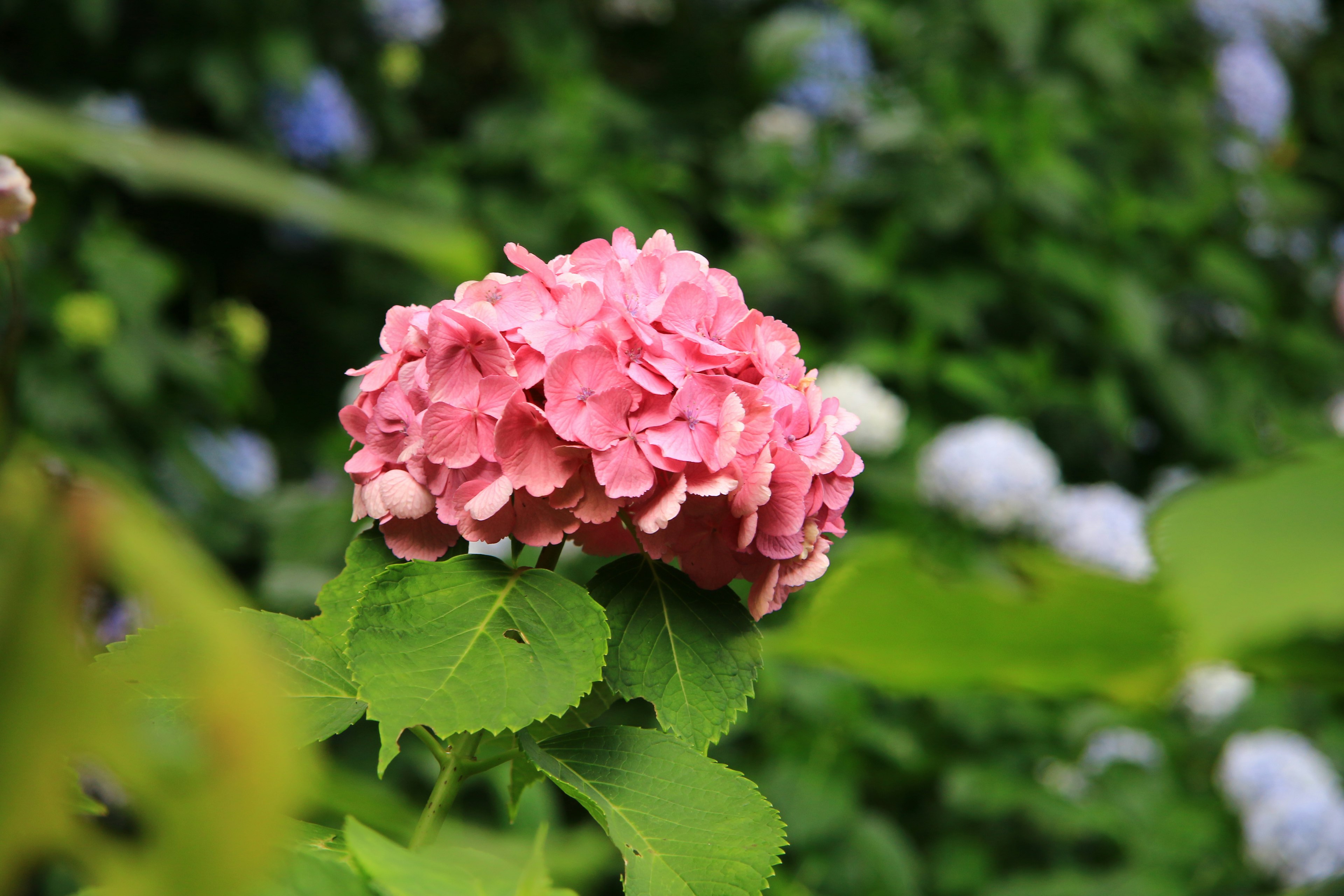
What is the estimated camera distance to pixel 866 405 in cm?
176

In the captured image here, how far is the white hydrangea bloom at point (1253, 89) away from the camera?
2215 millimetres

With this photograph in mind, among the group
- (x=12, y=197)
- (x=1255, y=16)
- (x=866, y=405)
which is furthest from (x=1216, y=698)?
(x=12, y=197)

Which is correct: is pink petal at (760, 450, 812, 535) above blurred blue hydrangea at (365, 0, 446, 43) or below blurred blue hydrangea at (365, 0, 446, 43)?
below

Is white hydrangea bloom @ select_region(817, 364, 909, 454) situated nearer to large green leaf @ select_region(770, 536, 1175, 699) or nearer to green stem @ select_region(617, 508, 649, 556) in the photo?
green stem @ select_region(617, 508, 649, 556)

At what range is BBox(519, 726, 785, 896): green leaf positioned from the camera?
1.26ft

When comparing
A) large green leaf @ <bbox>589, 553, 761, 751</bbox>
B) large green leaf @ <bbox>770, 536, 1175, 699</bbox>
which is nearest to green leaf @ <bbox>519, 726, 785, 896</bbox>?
large green leaf @ <bbox>589, 553, 761, 751</bbox>

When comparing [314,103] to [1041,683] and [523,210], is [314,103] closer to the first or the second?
[523,210]

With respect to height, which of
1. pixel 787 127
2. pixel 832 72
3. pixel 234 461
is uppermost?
pixel 832 72

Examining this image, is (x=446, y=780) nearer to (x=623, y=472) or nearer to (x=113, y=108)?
(x=623, y=472)

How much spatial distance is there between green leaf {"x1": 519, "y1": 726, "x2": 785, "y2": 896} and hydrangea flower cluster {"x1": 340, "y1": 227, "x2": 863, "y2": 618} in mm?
71

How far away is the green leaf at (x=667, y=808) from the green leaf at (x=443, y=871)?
2.5 inches

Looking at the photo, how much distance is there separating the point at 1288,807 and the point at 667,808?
4.57ft

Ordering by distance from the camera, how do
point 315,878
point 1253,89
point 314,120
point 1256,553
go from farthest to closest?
1. point 1253,89
2. point 314,120
3. point 315,878
4. point 1256,553

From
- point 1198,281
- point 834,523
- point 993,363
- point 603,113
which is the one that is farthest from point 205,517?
point 1198,281
